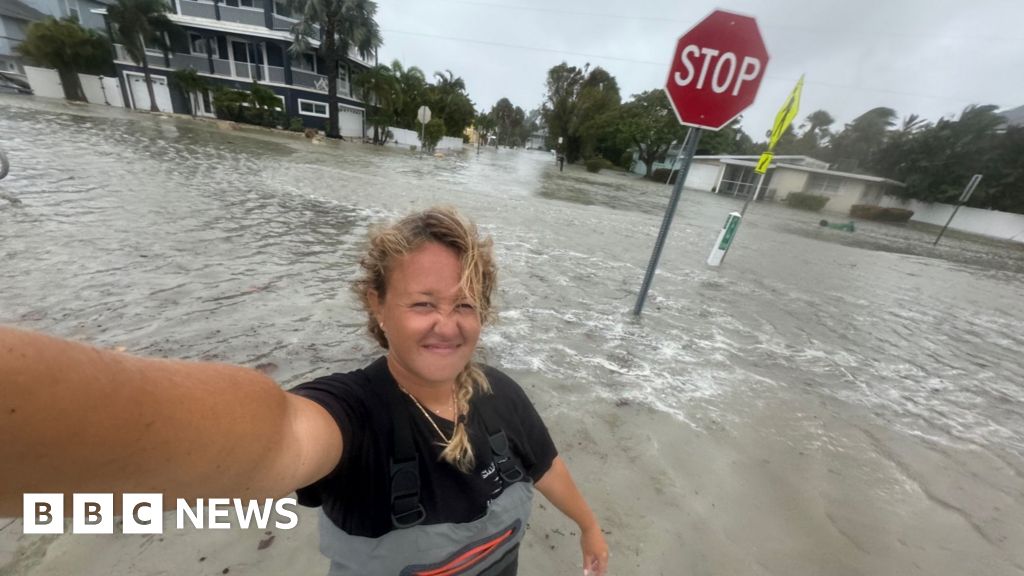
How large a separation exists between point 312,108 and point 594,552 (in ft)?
107

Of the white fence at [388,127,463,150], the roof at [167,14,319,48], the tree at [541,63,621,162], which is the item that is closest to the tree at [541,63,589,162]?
the tree at [541,63,621,162]

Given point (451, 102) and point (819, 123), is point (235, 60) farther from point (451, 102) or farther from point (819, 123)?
point (819, 123)

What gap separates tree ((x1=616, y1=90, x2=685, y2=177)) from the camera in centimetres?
3534

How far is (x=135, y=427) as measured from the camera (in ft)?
1.73

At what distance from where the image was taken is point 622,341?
3.93m

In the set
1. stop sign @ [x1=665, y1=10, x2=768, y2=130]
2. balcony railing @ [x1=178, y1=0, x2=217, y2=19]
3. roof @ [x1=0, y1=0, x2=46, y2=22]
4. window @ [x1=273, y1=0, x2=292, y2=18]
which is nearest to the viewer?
stop sign @ [x1=665, y1=10, x2=768, y2=130]

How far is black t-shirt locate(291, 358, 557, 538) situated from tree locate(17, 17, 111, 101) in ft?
136

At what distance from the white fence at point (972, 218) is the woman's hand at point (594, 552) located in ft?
124

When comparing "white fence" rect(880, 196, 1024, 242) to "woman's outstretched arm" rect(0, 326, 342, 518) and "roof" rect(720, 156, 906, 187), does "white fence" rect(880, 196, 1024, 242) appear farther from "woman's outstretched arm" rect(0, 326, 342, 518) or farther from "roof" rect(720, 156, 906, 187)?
"woman's outstretched arm" rect(0, 326, 342, 518)

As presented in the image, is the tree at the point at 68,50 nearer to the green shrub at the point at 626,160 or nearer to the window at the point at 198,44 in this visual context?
the window at the point at 198,44

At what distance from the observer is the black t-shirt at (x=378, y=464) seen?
974 mm

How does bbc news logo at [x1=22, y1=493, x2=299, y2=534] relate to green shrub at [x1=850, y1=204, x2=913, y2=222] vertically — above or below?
below

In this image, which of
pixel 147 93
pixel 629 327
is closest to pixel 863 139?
pixel 629 327

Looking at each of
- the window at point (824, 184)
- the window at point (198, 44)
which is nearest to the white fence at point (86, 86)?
the window at point (198, 44)
